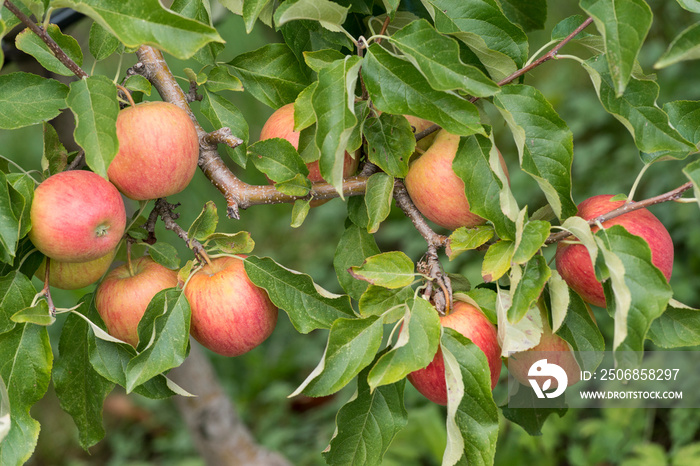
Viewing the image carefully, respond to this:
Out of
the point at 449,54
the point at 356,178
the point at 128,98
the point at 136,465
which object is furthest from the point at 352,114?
the point at 136,465

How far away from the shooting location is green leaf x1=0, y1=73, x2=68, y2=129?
684 mm

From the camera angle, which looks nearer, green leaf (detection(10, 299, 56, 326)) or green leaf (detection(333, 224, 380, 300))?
green leaf (detection(10, 299, 56, 326))

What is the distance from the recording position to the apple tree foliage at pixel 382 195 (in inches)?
24.1

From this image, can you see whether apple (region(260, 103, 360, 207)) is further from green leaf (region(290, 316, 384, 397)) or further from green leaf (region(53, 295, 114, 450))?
green leaf (region(53, 295, 114, 450))

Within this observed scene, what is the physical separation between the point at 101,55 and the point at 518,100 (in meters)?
0.52

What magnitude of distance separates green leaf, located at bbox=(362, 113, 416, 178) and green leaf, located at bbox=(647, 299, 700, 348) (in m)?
0.34

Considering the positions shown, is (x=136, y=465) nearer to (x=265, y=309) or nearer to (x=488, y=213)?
(x=265, y=309)

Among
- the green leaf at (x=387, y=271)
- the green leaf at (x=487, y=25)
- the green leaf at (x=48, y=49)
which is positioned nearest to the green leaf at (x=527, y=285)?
the green leaf at (x=387, y=271)

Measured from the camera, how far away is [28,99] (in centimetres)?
70

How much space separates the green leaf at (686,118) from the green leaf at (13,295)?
0.77 m

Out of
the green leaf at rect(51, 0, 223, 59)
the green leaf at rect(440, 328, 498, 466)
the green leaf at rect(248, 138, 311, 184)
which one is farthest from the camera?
the green leaf at rect(248, 138, 311, 184)

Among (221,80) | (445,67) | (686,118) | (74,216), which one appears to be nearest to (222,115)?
(221,80)

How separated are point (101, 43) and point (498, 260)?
0.56 m

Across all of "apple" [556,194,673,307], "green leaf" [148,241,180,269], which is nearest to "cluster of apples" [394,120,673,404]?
"apple" [556,194,673,307]
